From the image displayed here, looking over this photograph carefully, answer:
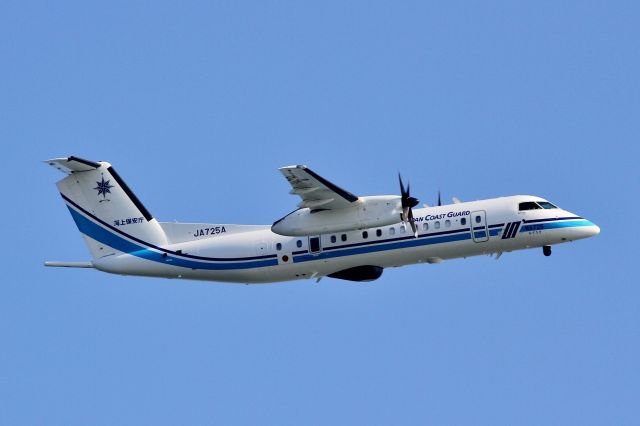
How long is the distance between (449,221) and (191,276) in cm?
673

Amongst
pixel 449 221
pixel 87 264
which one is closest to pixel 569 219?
pixel 449 221

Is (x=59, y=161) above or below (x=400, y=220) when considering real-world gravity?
above

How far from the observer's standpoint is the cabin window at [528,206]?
2381 cm

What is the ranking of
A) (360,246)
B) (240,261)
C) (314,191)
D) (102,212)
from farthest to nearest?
1. (102,212)
2. (240,261)
3. (360,246)
4. (314,191)

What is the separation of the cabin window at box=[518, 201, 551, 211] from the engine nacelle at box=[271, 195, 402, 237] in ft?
10.6

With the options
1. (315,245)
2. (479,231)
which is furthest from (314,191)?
(479,231)

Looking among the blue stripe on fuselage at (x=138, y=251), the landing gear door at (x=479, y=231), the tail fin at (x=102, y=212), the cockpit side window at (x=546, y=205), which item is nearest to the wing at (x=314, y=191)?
the blue stripe on fuselage at (x=138, y=251)

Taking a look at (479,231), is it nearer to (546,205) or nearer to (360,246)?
(546,205)

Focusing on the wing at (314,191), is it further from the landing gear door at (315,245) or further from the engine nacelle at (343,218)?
the landing gear door at (315,245)

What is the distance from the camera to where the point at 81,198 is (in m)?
25.4

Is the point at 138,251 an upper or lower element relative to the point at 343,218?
lower

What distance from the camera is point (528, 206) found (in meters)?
23.8

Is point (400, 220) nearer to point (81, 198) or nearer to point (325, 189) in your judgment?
point (325, 189)

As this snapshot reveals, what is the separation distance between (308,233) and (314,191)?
116 centimetres
